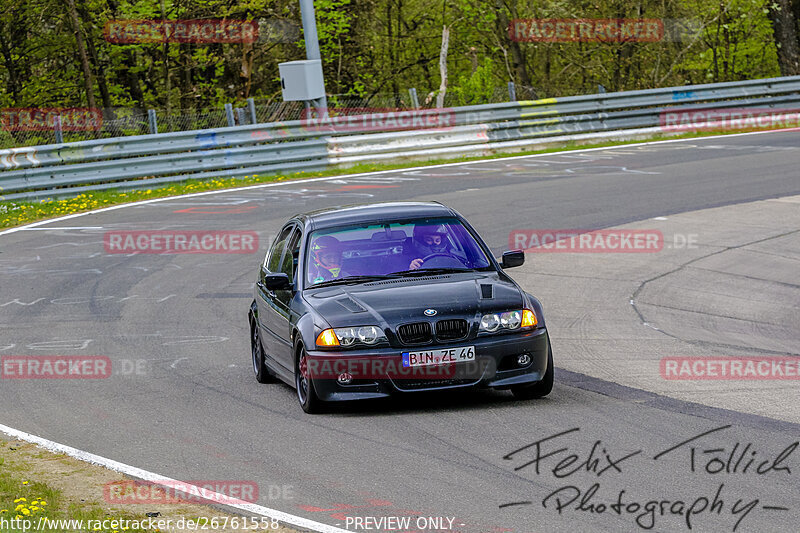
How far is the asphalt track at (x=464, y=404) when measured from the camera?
241 inches

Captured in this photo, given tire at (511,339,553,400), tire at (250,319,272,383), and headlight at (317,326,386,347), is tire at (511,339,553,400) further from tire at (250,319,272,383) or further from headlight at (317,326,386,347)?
tire at (250,319,272,383)

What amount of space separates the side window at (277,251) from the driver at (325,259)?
0.87m

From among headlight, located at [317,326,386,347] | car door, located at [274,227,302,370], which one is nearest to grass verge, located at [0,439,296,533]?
headlight, located at [317,326,386,347]

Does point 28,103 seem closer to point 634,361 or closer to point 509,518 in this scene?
point 634,361

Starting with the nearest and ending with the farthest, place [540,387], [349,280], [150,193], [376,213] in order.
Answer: [540,387], [349,280], [376,213], [150,193]

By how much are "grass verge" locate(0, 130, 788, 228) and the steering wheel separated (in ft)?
43.7

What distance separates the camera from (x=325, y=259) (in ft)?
30.2

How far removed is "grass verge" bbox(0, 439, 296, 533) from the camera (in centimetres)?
584

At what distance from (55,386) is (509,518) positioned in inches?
219

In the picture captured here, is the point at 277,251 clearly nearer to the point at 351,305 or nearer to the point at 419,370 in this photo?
the point at 351,305

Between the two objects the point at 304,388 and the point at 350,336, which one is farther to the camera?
the point at 304,388

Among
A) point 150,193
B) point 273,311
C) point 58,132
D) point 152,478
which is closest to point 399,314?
point 273,311

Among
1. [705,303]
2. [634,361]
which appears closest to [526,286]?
[705,303]

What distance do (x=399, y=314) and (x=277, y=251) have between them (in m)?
2.56
